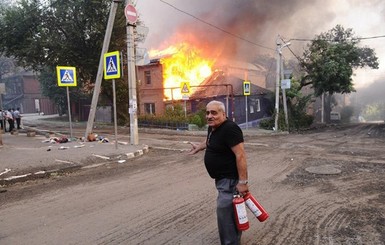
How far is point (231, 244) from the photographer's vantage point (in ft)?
10.9

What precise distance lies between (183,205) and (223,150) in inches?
87.9

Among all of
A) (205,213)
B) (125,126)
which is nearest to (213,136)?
(205,213)

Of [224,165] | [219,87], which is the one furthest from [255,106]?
[224,165]

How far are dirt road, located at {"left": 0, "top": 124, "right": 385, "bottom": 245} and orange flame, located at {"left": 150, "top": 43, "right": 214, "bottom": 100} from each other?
17382 millimetres

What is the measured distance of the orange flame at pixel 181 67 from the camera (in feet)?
83.7

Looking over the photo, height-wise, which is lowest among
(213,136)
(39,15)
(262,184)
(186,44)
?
(262,184)

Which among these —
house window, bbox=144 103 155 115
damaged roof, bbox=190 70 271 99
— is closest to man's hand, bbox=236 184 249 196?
damaged roof, bbox=190 70 271 99

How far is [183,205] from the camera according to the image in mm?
5137

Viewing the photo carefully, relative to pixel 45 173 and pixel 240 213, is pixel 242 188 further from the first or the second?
pixel 45 173

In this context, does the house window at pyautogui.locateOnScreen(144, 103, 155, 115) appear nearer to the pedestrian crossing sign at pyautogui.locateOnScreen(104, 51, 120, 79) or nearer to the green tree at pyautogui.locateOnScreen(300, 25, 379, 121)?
the green tree at pyautogui.locateOnScreen(300, 25, 379, 121)

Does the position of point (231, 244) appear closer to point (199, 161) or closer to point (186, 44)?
point (199, 161)

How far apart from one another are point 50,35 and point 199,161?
17.4m

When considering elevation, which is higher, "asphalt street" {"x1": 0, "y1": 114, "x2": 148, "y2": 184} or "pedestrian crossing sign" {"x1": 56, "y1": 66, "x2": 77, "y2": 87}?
"pedestrian crossing sign" {"x1": 56, "y1": 66, "x2": 77, "y2": 87}

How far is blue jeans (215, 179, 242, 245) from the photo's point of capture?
129 inches
